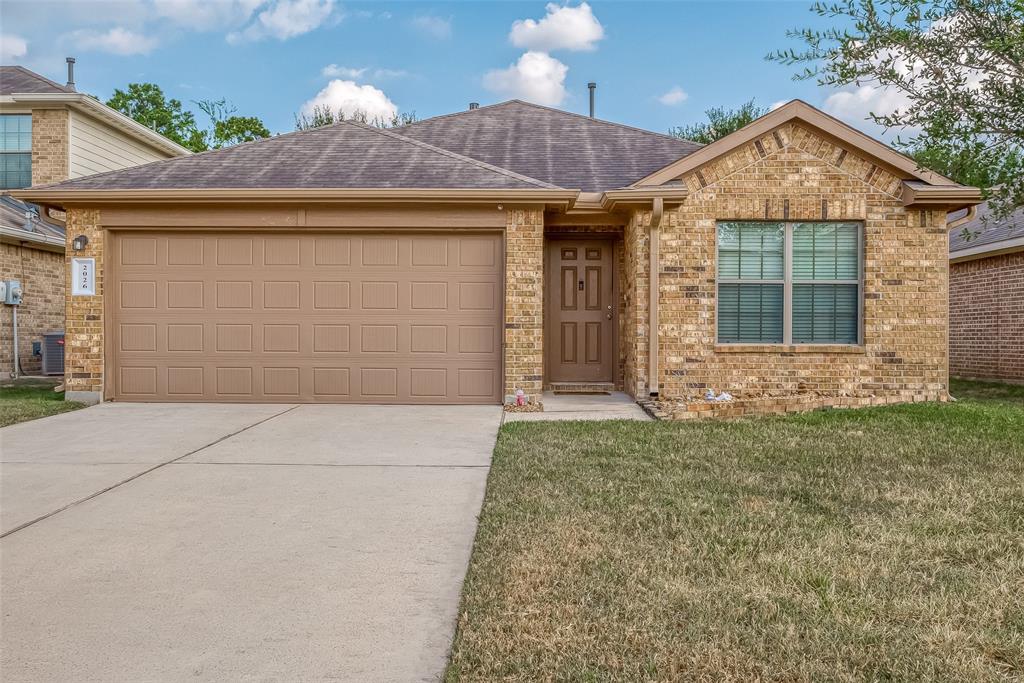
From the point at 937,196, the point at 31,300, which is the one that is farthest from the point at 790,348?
the point at 31,300

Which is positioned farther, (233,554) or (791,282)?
(791,282)

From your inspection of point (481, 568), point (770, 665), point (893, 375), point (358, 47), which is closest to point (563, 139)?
point (893, 375)

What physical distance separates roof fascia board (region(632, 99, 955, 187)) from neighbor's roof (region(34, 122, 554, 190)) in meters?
1.78

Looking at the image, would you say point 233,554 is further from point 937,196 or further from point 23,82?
point 23,82

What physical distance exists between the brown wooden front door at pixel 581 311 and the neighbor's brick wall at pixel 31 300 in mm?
9694

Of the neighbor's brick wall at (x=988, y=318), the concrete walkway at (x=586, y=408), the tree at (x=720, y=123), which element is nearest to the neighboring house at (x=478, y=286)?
the concrete walkway at (x=586, y=408)

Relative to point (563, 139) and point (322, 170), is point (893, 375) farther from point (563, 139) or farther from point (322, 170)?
point (322, 170)

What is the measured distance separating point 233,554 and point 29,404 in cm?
703

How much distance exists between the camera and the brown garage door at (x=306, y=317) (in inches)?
375

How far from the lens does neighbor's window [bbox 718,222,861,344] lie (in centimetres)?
966

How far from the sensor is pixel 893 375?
963cm

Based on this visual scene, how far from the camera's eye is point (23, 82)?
610 inches

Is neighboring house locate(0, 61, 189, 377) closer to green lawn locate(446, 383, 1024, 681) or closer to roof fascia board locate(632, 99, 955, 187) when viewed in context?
roof fascia board locate(632, 99, 955, 187)

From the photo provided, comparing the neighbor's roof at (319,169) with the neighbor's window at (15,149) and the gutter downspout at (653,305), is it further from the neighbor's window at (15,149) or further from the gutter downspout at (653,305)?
the neighbor's window at (15,149)
